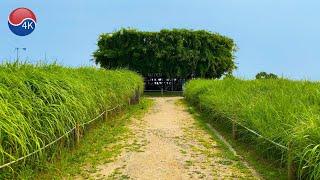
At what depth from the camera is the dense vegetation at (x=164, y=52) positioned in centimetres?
4088

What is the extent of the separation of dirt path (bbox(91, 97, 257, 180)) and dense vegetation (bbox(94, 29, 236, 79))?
26.5 m

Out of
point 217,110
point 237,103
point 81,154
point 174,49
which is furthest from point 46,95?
point 174,49

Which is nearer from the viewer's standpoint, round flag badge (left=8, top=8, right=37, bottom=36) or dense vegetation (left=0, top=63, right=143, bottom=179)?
dense vegetation (left=0, top=63, right=143, bottom=179)

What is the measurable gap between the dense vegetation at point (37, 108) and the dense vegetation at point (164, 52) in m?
28.1

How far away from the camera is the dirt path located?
8.65 meters

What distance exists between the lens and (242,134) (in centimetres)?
1188

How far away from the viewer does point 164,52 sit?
4041 centimetres

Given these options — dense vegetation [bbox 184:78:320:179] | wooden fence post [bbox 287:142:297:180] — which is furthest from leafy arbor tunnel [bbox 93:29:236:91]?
wooden fence post [bbox 287:142:297:180]

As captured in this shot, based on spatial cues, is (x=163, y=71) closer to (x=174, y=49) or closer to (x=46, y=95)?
(x=174, y=49)

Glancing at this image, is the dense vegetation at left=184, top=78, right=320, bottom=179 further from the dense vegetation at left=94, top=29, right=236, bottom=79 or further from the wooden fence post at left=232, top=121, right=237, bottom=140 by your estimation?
the dense vegetation at left=94, top=29, right=236, bottom=79

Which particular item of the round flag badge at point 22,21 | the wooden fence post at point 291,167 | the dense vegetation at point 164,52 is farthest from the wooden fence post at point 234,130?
the dense vegetation at point 164,52

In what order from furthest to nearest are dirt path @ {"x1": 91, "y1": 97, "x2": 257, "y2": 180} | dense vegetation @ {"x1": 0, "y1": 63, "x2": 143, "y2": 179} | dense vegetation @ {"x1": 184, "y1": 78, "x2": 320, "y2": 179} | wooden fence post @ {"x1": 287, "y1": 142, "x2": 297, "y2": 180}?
1. dirt path @ {"x1": 91, "y1": 97, "x2": 257, "y2": 180}
2. wooden fence post @ {"x1": 287, "y1": 142, "x2": 297, "y2": 180}
3. dense vegetation @ {"x1": 184, "y1": 78, "x2": 320, "y2": 179}
4. dense vegetation @ {"x1": 0, "y1": 63, "x2": 143, "y2": 179}

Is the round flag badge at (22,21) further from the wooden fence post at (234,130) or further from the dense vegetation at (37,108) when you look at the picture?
the wooden fence post at (234,130)

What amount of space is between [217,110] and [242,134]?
11.5 feet
